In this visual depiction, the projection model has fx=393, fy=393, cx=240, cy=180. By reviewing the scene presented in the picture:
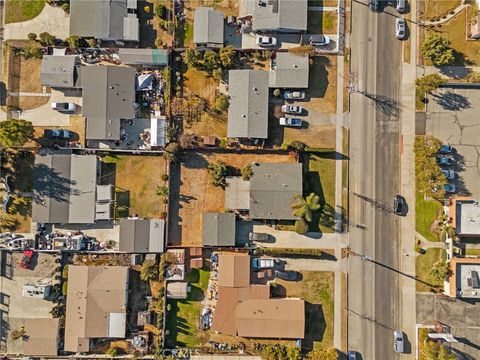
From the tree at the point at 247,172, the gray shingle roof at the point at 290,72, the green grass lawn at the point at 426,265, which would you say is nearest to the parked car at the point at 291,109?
the gray shingle roof at the point at 290,72

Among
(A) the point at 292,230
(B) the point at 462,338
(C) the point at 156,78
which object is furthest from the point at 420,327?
(C) the point at 156,78

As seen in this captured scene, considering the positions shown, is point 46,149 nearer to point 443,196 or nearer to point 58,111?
point 58,111

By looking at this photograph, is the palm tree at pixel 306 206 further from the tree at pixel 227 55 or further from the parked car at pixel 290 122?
the tree at pixel 227 55

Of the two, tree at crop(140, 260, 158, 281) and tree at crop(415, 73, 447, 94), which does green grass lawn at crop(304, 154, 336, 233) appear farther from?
tree at crop(140, 260, 158, 281)

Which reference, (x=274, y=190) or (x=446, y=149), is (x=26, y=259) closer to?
(x=274, y=190)

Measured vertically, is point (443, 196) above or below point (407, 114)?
below

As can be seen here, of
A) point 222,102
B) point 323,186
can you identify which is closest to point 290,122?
point 222,102

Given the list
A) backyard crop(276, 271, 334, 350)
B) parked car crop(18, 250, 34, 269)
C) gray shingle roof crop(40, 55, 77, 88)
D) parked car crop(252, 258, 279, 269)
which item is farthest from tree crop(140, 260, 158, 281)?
gray shingle roof crop(40, 55, 77, 88)
